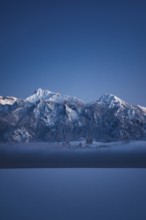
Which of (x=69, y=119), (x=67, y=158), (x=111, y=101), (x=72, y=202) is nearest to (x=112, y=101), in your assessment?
(x=111, y=101)

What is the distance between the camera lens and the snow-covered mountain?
11769 centimetres

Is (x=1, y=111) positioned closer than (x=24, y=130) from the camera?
No

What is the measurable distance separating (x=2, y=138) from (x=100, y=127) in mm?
42719

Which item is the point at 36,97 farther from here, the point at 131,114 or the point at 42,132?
the point at 131,114

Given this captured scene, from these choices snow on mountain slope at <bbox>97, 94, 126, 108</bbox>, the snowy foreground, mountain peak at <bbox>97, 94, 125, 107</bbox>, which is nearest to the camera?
the snowy foreground

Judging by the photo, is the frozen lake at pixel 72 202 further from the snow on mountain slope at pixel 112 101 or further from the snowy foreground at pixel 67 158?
Result: the snow on mountain slope at pixel 112 101

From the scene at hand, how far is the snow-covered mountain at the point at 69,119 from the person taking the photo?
118 meters

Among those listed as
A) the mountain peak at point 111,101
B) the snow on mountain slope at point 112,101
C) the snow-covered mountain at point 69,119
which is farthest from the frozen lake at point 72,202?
the mountain peak at point 111,101

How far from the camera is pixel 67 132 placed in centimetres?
12169

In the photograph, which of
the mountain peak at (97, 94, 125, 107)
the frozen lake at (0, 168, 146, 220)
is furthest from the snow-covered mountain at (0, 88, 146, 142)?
the frozen lake at (0, 168, 146, 220)

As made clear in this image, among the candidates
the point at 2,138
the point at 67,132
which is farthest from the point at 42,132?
the point at 2,138

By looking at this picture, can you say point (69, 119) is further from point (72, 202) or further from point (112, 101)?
point (72, 202)

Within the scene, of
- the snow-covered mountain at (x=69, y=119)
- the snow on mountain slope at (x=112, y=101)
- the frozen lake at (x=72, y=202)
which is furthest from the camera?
the snow on mountain slope at (x=112, y=101)

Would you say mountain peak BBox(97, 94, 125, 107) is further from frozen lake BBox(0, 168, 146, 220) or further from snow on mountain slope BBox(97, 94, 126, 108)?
frozen lake BBox(0, 168, 146, 220)
